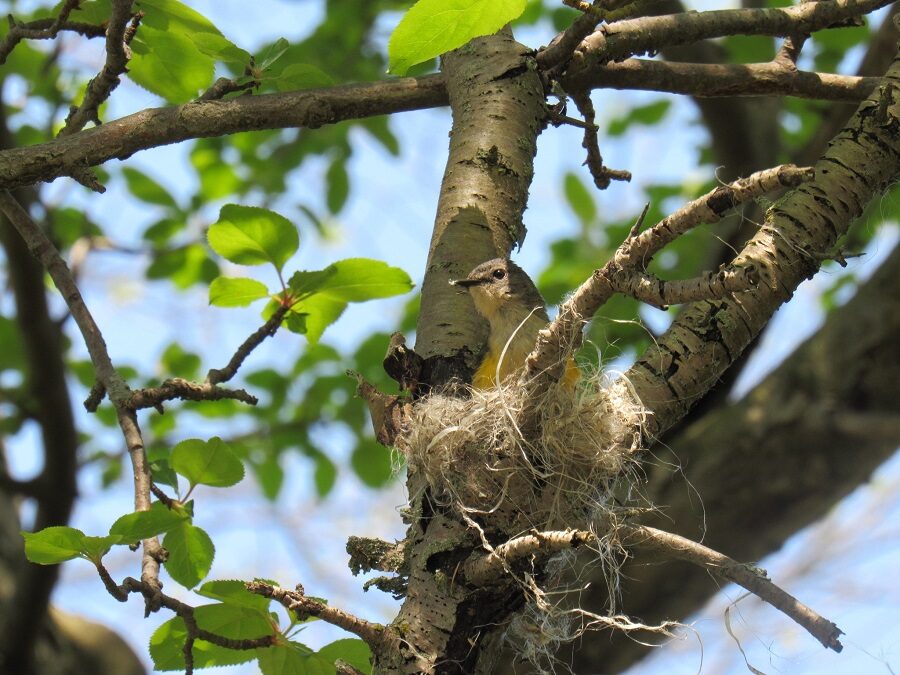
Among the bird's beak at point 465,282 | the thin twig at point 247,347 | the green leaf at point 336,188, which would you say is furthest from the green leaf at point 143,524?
the green leaf at point 336,188

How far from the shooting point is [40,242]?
287 centimetres

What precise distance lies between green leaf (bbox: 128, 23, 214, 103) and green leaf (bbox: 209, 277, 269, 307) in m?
0.54

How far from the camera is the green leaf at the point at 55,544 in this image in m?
2.06

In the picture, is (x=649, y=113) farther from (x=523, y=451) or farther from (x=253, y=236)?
(x=523, y=451)

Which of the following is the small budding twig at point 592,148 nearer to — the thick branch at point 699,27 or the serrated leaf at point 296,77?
the thick branch at point 699,27

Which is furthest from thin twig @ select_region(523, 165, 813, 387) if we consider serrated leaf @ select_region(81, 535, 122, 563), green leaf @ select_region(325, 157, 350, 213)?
green leaf @ select_region(325, 157, 350, 213)

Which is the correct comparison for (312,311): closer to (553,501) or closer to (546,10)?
(553,501)

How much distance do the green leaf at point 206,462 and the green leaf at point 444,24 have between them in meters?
1.01

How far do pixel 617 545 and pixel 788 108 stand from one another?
6022 mm

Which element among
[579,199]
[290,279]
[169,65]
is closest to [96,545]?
[290,279]

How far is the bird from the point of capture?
8.96 ft

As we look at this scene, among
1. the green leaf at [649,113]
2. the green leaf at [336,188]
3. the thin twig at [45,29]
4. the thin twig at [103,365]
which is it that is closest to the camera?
the thin twig at [103,365]

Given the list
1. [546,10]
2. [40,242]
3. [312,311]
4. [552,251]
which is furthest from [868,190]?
[546,10]

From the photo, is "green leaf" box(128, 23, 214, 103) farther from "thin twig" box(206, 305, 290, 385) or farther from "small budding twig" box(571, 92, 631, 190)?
"small budding twig" box(571, 92, 631, 190)
